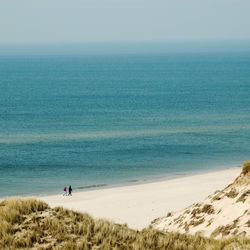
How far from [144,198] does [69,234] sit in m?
22.1

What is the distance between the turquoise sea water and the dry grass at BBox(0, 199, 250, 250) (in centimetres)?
2711

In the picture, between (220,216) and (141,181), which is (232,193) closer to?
(220,216)

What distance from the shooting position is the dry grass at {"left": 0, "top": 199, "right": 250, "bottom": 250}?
9.77m

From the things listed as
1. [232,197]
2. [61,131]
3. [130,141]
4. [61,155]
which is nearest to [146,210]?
[232,197]

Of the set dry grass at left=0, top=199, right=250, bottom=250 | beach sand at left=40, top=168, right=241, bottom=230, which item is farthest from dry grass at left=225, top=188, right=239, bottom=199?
beach sand at left=40, top=168, right=241, bottom=230

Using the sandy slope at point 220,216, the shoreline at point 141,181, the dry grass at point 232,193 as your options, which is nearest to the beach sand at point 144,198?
the shoreline at point 141,181

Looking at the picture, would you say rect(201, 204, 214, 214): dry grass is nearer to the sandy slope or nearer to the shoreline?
the sandy slope

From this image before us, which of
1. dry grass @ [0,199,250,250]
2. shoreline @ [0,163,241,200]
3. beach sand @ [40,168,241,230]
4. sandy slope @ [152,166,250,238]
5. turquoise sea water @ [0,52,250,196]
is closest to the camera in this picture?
dry grass @ [0,199,250,250]

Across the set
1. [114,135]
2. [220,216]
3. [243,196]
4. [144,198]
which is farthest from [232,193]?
[114,135]

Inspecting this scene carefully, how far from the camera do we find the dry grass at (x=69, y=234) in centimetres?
977

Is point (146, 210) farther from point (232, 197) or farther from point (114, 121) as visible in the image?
point (114, 121)

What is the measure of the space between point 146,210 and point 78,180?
48.6 ft

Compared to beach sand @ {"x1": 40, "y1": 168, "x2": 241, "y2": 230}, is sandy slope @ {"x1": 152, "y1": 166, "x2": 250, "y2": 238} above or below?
above

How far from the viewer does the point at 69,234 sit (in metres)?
10.0
